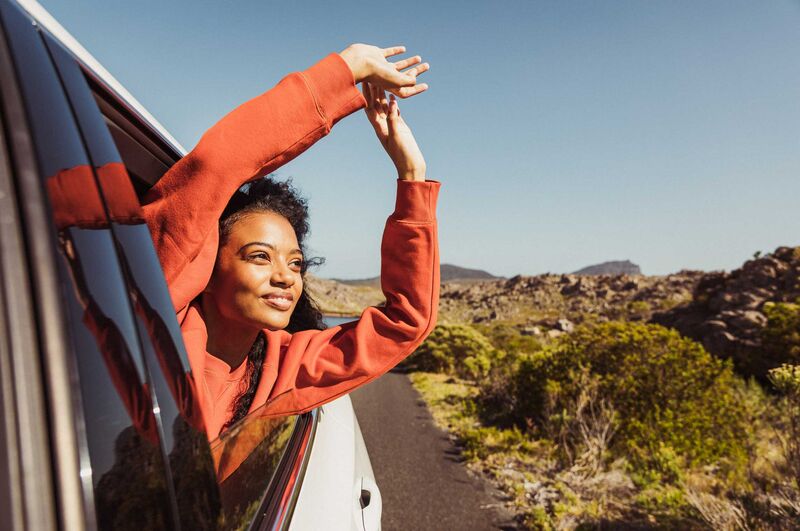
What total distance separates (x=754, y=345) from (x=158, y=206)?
13.5 meters

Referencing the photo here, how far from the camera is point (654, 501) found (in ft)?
14.5

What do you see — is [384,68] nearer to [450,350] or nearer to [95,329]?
[95,329]

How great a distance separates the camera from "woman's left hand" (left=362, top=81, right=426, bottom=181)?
4.94ft

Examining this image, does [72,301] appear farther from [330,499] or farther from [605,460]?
[605,460]

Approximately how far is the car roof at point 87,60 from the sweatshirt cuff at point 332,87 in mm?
387

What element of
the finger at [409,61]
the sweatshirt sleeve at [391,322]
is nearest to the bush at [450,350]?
the sweatshirt sleeve at [391,322]

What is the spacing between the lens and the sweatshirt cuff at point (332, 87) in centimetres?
121

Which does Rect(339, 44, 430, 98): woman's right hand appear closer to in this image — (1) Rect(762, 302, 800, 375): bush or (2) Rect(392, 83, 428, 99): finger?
(2) Rect(392, 83, 428, 99): finger

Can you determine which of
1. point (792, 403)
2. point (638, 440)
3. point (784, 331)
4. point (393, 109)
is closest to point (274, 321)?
point (393, 109)

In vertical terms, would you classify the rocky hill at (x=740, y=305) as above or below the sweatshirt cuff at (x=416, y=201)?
below

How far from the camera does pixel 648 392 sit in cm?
583

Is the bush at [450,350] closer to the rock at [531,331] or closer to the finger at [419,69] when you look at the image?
the rock at [531,331]

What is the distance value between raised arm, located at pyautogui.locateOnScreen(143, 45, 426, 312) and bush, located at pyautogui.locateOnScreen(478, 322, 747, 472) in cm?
529

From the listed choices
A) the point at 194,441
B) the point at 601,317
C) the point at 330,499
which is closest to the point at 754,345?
the point at 330,499
